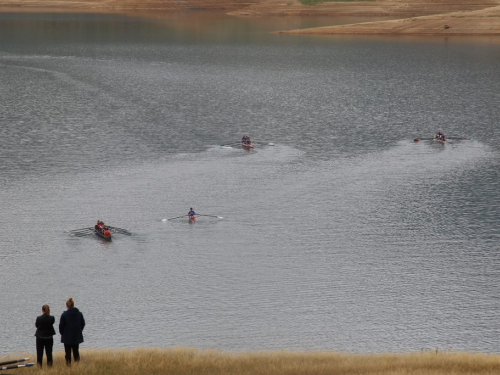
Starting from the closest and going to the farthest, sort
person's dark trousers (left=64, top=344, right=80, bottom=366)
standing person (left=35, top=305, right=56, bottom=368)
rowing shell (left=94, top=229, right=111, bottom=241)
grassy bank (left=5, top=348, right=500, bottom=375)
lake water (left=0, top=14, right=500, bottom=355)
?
1. standing person (left=35, top=305, right=56, bottom=368)
2. person's dark trousers (left=64, top=344, right=80, bottom=366)
3. grassy bank (left=5, top=348, right=500, bottom=375)
4. lake water (left=0, top=14, right=500, bottom=355)
5. rowing shell (left=94, top=229, right=111, bottom=241)

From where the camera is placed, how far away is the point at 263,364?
40.8 metres

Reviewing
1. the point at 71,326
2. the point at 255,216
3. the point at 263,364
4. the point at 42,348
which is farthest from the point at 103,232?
the point at 71,326

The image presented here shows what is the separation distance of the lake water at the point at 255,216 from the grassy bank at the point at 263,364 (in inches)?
262

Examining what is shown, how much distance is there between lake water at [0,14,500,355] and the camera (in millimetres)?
52469

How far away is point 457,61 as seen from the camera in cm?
17362

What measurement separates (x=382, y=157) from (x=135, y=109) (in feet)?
135

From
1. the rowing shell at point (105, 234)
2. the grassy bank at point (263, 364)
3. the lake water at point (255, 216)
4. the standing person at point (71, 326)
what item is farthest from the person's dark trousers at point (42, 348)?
the rowing shell at point (105, 234)

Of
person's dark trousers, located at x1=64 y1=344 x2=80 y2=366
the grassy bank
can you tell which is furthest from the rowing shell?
person's dark trousers, located at x1=64 y1=344 x2=80 y2=366

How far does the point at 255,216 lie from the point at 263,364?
3144cm

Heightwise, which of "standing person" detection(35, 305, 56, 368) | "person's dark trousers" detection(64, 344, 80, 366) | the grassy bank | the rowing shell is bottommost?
the grassy bank

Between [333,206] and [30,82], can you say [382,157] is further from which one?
[30,82]

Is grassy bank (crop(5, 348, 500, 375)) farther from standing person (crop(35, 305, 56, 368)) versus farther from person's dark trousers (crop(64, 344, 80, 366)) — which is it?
standing person (crop(35, 305, 56, 368))

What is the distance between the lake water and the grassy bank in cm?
666

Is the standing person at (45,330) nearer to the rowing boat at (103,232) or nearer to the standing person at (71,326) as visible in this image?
the standing person at (71,326)
